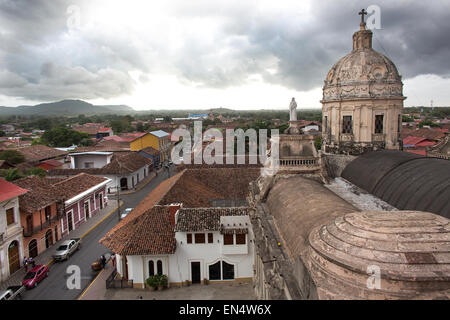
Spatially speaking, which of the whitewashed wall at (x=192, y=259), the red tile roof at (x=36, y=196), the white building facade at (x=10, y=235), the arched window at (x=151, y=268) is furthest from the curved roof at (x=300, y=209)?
the red tile roof at (x=36, y=196)

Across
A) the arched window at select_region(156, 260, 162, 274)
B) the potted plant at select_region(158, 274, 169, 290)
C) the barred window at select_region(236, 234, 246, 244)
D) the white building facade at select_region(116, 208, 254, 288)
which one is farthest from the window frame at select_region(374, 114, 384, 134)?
the potted plant at select_region(158, 274, 169, 290)

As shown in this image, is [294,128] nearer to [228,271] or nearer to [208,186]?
[228,271]

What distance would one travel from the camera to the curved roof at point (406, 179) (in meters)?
12.7

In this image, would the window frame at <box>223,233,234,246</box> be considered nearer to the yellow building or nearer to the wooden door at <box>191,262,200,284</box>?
the wooden door at <box>191,262,200,284</box>

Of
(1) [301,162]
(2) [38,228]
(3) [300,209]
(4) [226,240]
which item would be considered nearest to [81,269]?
(2) [38,228]

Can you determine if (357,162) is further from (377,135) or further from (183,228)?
(183,228)

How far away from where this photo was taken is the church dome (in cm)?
2164

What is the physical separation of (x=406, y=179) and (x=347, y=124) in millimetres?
8636

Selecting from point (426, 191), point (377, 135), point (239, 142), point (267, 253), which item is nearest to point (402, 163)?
point (426, 191)

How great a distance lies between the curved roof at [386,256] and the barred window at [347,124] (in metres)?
18.1

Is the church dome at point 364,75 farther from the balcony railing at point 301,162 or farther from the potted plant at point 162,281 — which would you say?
the potted plant at point 162,281

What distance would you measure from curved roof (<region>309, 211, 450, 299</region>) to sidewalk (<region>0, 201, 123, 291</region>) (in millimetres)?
23659

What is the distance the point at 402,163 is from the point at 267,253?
969cm
